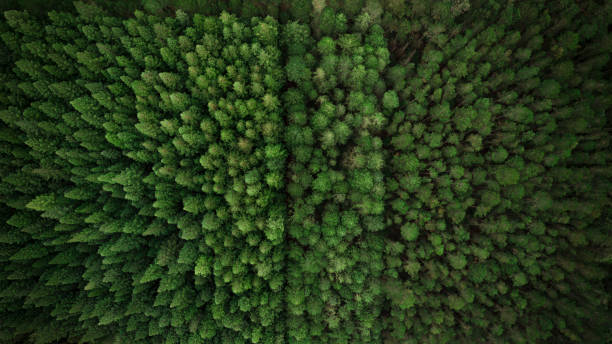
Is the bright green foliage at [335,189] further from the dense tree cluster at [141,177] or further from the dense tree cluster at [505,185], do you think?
the dense tree cluster at [505,185]

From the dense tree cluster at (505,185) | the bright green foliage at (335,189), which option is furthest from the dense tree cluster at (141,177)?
the dense tree cluster at (505,185)

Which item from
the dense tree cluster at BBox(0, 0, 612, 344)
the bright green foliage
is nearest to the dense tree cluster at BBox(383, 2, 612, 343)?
the dense tree cluster at BBox(0, 0, 612, 344)

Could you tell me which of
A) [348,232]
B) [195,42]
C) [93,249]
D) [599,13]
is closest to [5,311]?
[93,249]

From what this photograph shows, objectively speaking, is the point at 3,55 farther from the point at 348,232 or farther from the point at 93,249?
the point at 348,232

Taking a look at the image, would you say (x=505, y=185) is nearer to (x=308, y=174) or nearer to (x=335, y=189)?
(x=335, y=189)

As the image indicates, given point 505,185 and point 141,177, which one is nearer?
point 141,177

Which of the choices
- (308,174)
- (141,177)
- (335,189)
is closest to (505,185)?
(335,189)

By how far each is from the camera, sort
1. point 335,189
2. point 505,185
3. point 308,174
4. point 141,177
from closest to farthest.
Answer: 1. point 141,177
2. point 308,174
3. point 335,189
4. point 505,185

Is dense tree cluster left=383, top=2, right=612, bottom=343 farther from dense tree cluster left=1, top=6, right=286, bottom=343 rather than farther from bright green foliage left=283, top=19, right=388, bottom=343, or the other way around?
dense tree cluster left=1, top=6, right=286, bottom=343
